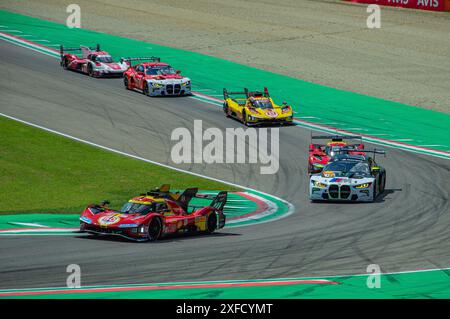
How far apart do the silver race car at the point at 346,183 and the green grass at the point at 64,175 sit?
3.78m

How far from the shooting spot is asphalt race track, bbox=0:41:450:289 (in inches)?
883

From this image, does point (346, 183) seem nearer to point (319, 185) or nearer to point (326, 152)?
point (319, 185)

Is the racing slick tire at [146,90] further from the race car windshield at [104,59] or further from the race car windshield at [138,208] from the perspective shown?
the race car windshield at [138,208]

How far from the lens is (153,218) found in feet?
84.2

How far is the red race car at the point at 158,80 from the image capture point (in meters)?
49.6

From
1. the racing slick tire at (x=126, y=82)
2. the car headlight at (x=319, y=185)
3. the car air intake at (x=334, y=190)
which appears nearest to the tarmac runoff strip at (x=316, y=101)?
the racing slick tire at (x=126, y=82)

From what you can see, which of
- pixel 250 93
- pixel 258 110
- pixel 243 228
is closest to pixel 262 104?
pixel 258 110

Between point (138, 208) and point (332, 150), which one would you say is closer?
point (138, 208)

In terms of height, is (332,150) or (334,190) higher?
(332,150)

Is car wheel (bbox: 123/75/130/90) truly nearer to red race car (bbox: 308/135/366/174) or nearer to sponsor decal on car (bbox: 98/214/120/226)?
red race car (bbox: 308/135/366/174)

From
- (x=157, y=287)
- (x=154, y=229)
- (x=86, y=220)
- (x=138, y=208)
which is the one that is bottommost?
(x=154, y=229)

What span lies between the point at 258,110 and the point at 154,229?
19.6 m

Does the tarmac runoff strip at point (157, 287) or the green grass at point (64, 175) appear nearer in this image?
the tarmac runoff strip at point (157, 287)

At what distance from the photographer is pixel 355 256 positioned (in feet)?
80.5
